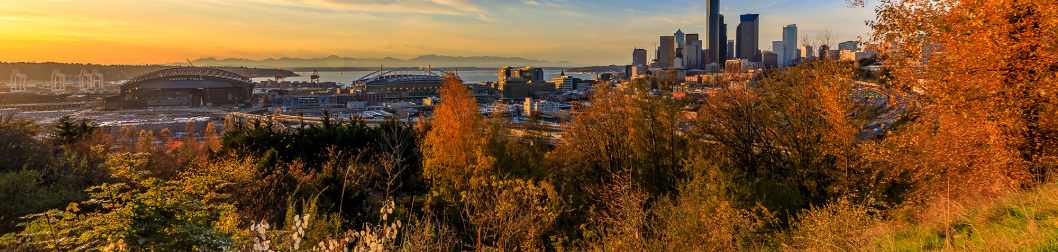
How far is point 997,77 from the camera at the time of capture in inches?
268

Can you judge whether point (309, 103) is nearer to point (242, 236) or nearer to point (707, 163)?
point (707, 163)

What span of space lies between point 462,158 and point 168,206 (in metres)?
9.30

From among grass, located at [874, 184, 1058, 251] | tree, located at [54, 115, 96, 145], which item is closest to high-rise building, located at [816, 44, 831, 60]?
grass, located at [874, 184, 1058, 251]

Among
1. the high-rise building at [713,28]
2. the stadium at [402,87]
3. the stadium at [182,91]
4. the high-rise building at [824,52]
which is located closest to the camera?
the high-rise building at [824,52]

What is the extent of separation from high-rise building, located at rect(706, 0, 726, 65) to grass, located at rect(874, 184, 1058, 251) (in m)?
96.2

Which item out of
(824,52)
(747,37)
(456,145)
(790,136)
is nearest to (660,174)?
(790,136)

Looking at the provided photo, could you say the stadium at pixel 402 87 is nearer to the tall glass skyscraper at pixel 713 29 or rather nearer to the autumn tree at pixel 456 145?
the tall glass skyscraper at pixel 713 29

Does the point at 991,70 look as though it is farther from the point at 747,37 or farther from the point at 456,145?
the point at 747,37

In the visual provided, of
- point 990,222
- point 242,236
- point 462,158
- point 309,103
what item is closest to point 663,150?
point 462,158

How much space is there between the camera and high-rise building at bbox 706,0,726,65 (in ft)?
340

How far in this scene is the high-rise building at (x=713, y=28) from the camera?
340ft

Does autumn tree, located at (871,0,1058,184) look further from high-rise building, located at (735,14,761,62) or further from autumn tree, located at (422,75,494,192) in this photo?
high-rise building, located at (735,14,761,62)

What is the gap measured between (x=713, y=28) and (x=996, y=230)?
120 m

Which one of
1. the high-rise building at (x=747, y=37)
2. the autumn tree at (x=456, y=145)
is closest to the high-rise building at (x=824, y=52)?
the autumn tree at (x=456, y=145)
